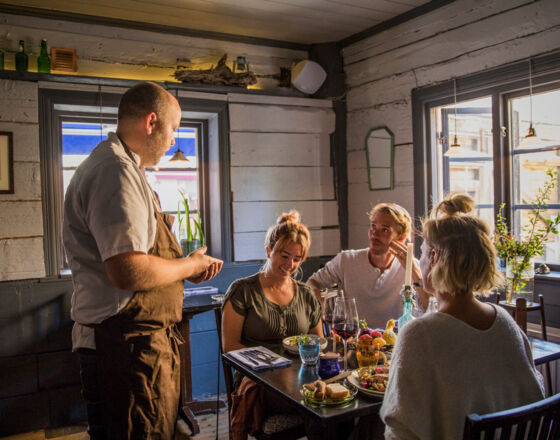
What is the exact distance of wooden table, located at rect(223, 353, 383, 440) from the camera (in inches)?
60.6

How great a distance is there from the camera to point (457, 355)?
1368 mm

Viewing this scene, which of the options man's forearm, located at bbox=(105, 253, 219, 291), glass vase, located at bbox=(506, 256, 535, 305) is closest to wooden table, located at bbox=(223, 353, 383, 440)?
man's forearm, located at bbox=(105, 253, 219, 291)

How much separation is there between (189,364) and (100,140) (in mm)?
1716

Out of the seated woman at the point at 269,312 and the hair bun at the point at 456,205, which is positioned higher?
the hair bun at the point at 456,205

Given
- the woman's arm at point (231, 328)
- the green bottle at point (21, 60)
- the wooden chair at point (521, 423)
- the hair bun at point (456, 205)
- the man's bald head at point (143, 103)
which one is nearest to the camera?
the wooden chair at point (521, 423)

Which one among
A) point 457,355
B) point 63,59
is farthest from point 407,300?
point 63,59

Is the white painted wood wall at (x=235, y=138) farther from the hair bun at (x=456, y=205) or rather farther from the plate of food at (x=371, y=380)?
the plate of food at (x=371, y=380)

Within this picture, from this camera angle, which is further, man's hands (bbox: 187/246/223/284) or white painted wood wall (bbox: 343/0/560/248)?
white painted wood wall (bbox: 343/0/560/248)

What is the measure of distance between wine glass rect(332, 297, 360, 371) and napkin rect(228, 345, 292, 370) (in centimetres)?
22

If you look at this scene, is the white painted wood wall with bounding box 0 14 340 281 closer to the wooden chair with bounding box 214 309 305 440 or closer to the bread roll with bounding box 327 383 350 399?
the wooden chair with bounding box 214 309 305 440

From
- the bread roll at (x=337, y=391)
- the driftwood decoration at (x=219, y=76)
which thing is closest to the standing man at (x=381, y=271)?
the bread roll at (x=337, y=391)

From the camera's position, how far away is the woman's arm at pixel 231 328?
228 centimetres

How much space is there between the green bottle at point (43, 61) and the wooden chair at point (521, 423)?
3350mm

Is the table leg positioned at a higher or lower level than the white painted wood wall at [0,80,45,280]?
lower
